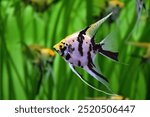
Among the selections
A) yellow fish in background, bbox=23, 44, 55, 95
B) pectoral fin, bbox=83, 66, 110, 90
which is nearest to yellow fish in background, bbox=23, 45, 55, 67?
yellow fish in background, bbox=23, 44, 55, 95

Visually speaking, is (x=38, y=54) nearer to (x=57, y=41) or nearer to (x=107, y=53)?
(x=57, y=41)

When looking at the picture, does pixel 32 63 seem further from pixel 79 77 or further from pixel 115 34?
pixel 115 34

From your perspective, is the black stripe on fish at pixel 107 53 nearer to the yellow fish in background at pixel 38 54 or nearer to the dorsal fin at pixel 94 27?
the dorsal fin at pixel 94 27

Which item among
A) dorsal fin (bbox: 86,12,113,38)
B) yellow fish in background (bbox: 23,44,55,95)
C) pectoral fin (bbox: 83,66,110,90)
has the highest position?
dorsal fin (bbox: 86,12,113,38)

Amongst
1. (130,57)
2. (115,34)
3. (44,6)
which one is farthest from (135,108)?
(44,6)

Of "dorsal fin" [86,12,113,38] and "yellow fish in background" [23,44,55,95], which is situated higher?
"dorsal fin" [86,12,113,38]

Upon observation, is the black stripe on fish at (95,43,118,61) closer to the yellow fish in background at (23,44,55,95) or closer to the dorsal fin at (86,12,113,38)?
the dorsal fin at (86,12,113,38)
